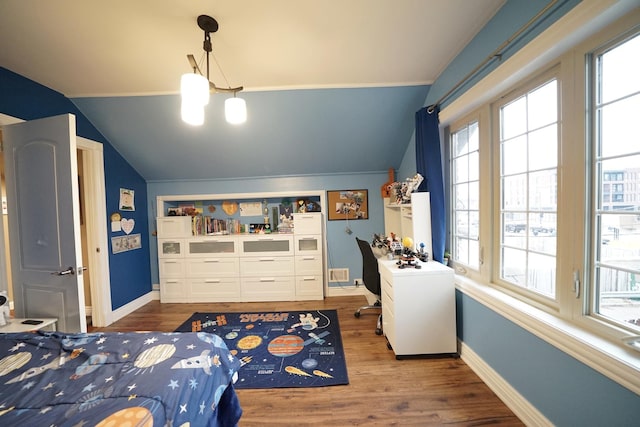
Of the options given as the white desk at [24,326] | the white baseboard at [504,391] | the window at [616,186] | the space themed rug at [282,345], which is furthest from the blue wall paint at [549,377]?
the white desk at [24,326]

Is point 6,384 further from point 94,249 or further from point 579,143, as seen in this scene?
point 579,143

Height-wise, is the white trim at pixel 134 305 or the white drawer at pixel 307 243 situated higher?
the white drawer at pixel 307 243

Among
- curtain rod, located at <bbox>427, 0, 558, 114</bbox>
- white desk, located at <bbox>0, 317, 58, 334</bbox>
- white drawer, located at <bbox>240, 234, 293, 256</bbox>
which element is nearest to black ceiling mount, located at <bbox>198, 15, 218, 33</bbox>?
curtain rod, located at <bbox>427, 0, 558, 114</bbox>

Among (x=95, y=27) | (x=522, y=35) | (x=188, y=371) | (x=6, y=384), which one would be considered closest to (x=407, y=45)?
(x=522, y=35)

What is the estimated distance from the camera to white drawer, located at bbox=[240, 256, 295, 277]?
3.26 metres

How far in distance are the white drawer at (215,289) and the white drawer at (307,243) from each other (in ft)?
3.16

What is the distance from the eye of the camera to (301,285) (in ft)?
10.7

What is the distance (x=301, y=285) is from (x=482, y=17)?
10.3 feet

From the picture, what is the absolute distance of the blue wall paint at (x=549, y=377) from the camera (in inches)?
37.5

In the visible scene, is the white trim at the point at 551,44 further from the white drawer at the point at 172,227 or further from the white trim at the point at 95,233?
the white trim at the point at 95,233

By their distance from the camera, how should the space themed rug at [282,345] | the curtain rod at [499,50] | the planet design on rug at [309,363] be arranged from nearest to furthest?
the curtain rod at [499,50] → the space themed rug at [282,345] → the planet design on rug at [309,363]

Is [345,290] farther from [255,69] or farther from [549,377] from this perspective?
[255,69]

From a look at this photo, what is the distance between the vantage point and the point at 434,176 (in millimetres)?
2160

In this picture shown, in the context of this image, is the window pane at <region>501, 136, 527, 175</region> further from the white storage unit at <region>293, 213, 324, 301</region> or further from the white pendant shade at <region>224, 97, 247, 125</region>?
the white storage unit at <region>293, 213, 324, 301</region>
